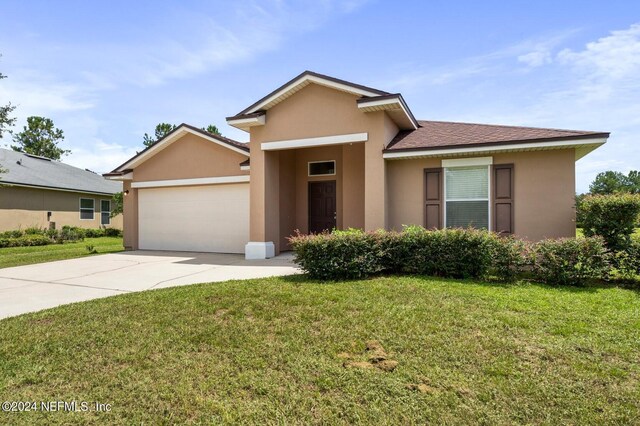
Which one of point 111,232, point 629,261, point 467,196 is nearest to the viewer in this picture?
point 629,261

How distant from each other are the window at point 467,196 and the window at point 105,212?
24.8 m

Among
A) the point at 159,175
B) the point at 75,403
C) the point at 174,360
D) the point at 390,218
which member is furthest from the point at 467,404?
the point at 159,175

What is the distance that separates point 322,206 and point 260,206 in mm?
2726

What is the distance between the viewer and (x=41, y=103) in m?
15.1

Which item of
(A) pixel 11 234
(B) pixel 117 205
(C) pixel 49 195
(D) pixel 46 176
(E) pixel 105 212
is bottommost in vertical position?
(A) pixel 11 234

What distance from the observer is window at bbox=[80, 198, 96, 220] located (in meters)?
23.3

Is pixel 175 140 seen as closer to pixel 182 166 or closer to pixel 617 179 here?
pixel 182 166

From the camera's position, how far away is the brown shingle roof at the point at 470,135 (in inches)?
332

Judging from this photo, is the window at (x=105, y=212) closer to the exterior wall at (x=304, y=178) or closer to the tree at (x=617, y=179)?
the exterior wall at (x=304, y=178)

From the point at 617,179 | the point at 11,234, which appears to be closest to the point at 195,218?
the point at 11,234

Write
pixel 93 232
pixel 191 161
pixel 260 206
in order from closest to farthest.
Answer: pixel 260 206 → pixel 191 161 → pixel 93 232

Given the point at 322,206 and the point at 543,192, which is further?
the point at 322,206

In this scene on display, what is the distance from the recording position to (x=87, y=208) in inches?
935

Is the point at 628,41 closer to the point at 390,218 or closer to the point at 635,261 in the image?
the point at 635,261
